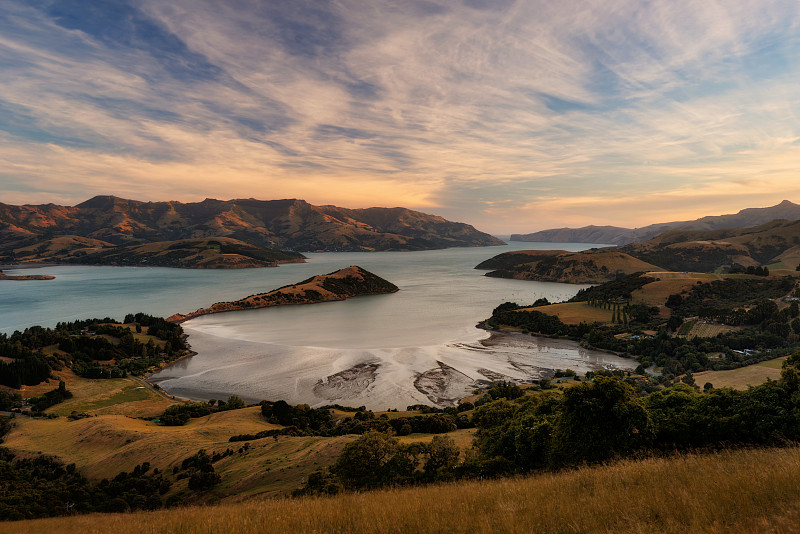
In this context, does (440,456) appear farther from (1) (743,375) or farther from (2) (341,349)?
(2) (341,349)

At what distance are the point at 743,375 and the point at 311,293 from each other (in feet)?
493

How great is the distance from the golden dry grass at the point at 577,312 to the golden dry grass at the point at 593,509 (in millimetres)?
116626

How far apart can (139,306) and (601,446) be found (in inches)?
6936

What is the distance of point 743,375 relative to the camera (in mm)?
64688

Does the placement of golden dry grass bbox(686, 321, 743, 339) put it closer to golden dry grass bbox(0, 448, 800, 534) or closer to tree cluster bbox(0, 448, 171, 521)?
golden dry grass bbox(0, 448, 800, 534)

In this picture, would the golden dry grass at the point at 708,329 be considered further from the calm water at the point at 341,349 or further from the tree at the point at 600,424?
the tree at the point at 600,424

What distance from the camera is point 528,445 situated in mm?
22703

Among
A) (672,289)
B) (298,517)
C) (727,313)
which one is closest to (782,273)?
(672,289)

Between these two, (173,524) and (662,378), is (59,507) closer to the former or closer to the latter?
(173,524)

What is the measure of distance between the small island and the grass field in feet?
462

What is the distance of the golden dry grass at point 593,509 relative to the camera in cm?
656

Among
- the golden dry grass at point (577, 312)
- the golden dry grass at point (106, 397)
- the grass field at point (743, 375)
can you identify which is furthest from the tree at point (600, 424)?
the golden dry grass at point (577, 312)

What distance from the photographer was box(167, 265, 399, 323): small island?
148 meters

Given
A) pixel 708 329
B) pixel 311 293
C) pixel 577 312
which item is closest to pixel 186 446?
pixel 577 312
